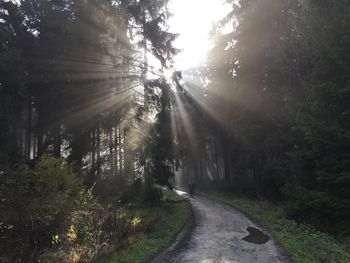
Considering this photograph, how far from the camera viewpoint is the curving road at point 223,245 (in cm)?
1116

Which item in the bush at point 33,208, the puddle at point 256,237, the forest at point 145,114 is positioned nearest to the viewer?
the bush at point 33,208

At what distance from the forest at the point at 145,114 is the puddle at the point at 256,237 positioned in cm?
230

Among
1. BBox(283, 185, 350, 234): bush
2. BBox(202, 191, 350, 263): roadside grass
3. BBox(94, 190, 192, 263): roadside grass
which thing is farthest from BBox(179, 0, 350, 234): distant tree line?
BBox(94, 190, 192, 263): roadside grass

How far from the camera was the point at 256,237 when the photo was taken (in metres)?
14.4

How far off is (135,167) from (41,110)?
12311 millimetres

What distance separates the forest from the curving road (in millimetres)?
1775

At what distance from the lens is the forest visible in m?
11.6

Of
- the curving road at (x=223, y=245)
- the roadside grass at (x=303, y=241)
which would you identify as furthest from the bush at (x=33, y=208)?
the roadside grass at (x=303, y=241)

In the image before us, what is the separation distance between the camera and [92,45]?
23.0m

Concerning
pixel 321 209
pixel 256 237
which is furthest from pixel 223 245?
pixel 321 209

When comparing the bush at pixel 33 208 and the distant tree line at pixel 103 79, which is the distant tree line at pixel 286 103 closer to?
the distant tree line at pixel 103 79

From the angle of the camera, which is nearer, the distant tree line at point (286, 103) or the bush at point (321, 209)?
the bush at point (321, 209)

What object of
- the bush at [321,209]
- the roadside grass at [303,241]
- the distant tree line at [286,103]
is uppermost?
the distant tree line at [286,103]

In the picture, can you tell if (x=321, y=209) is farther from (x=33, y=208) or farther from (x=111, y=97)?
(x=111, y=97)
